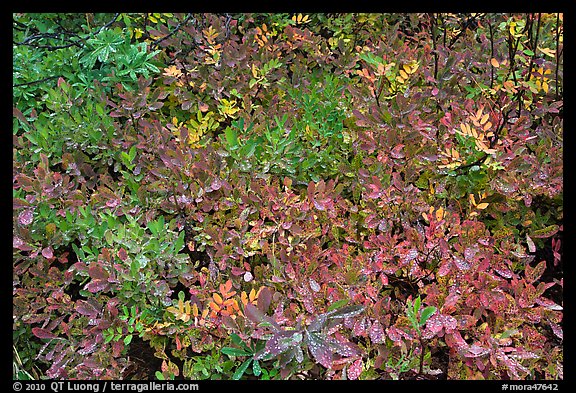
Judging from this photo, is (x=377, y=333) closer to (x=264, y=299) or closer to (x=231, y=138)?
(x=264, y=299)

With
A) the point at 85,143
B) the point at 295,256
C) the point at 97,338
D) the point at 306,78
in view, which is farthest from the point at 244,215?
the point at 306,78

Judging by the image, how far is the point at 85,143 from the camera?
1.88 metres

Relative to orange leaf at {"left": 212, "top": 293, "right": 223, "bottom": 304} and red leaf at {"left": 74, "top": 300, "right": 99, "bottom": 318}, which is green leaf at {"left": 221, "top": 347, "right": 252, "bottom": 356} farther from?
red leaf at {"left": 74, "top": 300, "right": 99, "bottom": 318}

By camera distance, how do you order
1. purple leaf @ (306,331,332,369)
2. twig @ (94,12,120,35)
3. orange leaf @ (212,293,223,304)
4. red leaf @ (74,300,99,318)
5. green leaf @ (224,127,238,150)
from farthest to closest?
twig @ (94,12,120,35), green leaf @ (224,127,238,150), red leaf @ (74,300,99,318), orange leaf @ (212,293,223,304), purple leaf @ (306,331,332,369)

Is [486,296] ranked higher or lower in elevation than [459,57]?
lower

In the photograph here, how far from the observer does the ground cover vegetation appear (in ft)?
4.45

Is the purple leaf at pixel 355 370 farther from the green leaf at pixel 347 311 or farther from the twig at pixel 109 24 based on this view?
the twig at pixel 109 24

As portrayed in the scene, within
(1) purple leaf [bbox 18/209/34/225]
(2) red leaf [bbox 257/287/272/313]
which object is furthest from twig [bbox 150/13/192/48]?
(2) red leaf [bbox 257/287/272/313]

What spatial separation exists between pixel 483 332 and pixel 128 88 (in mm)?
1565

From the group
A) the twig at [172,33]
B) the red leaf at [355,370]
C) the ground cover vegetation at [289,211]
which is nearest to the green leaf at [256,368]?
the ground cover vegetation at [289,211]

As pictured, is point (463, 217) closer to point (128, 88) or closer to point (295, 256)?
point (295, 256)

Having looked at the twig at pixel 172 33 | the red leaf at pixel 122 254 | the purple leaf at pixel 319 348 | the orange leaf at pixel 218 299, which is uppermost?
the twig at pixel 172 33

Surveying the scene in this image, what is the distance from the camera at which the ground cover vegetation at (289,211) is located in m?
1.36
